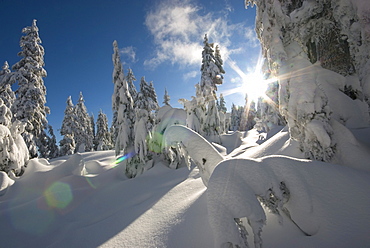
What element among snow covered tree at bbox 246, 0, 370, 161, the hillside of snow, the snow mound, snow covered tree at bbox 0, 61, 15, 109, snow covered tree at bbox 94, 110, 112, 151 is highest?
snow covered tree at bbox 0, 61, 15, 109

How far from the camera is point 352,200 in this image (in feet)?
8.77

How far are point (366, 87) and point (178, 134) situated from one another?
4.41 metres

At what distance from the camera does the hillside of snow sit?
249 cm

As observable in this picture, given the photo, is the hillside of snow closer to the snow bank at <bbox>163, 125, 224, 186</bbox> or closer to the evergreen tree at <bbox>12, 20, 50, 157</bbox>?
the snow bank at <bbox>163, 125, 224, 186</bbox>

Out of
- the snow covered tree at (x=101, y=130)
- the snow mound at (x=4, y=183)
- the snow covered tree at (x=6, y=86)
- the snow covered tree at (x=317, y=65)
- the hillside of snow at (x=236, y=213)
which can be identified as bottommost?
the hillside of snow at (x=236, y=213)

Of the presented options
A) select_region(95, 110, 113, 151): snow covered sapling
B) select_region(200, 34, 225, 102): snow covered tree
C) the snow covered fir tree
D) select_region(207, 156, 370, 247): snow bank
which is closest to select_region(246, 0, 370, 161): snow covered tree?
the snow covered fir tree

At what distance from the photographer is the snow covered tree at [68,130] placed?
28.0 m

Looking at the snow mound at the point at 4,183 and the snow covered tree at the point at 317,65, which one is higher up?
the snow covered tree at the point at 317,65

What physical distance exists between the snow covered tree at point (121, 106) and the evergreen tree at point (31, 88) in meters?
9.26

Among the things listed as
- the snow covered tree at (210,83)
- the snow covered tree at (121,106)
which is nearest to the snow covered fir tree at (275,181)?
the snow covered tree at (121,106)

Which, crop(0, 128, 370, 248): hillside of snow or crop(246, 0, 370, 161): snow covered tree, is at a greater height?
crop(246, 0, 370, 161): snow covered tree

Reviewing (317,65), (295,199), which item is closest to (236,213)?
(295,199)

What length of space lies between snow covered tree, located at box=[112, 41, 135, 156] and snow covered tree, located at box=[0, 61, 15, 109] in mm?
11336

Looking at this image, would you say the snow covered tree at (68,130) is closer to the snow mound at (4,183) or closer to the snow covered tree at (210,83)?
the snow mound at (4,183)
